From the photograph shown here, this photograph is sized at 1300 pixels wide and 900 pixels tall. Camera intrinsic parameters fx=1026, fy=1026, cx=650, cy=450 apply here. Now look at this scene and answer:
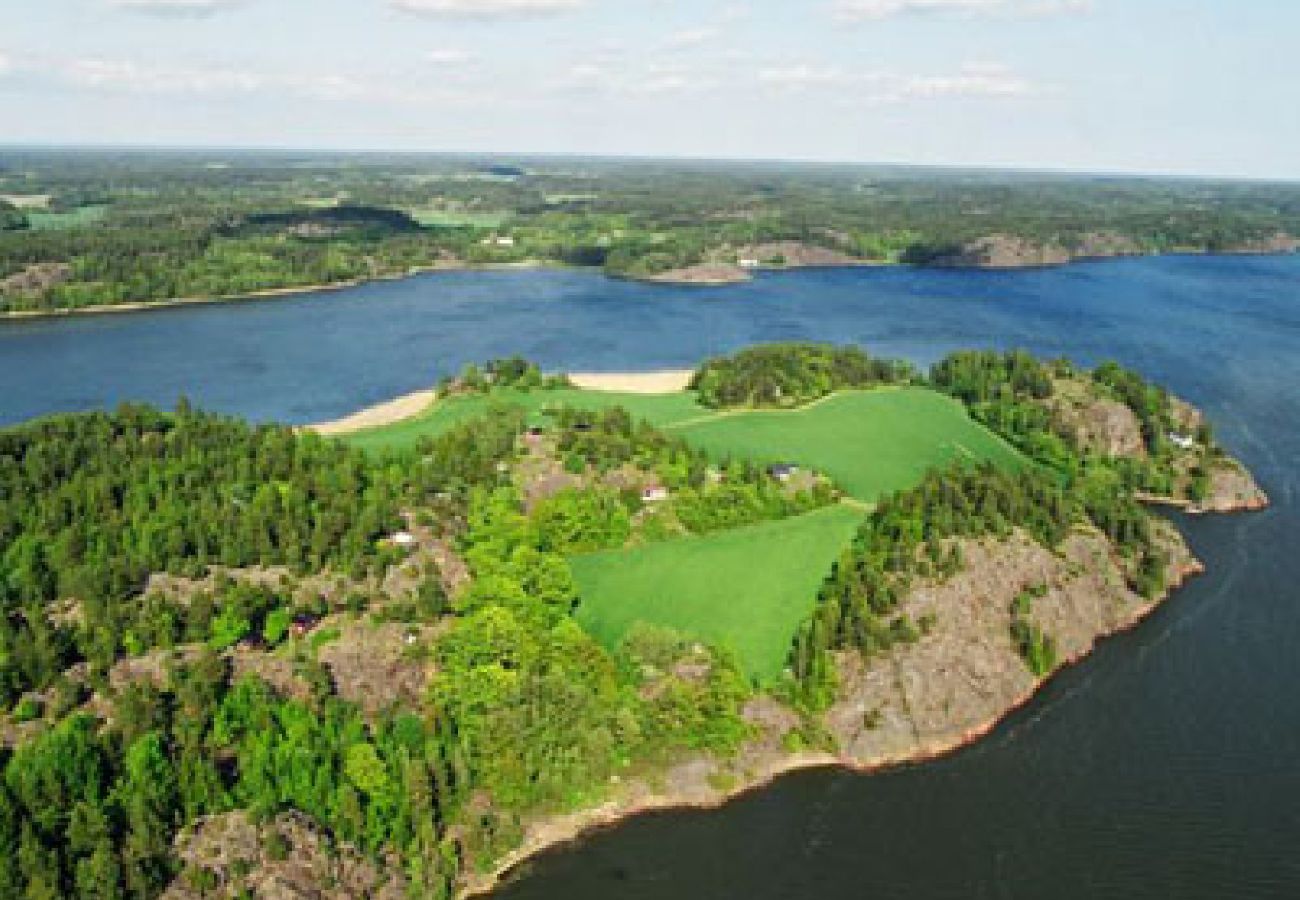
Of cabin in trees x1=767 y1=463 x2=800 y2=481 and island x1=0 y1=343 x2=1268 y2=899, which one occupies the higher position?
cabin in trees x1=767 y1=463 x2=800 y2=481

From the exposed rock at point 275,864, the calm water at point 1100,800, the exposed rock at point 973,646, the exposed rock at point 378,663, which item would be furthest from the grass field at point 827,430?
the exposed rock at point 275,864

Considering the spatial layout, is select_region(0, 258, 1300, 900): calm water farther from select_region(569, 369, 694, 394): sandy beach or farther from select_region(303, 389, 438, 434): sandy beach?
select_region(303, 389, 438, 434): sandy beach

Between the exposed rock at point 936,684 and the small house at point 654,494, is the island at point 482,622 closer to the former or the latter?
the exposed rock at point 936,684

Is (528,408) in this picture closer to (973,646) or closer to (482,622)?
(482,622)

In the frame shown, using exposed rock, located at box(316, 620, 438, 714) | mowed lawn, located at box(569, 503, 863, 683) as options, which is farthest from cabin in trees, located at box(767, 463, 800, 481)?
exposed rock, located at box(316, 620, 438, 714)

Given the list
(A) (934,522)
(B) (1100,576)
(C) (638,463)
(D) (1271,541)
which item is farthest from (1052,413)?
(C) (638,463)

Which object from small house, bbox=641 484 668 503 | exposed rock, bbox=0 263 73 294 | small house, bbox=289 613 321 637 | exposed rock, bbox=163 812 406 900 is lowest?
exposed rock, bbox=163 812 406 900
